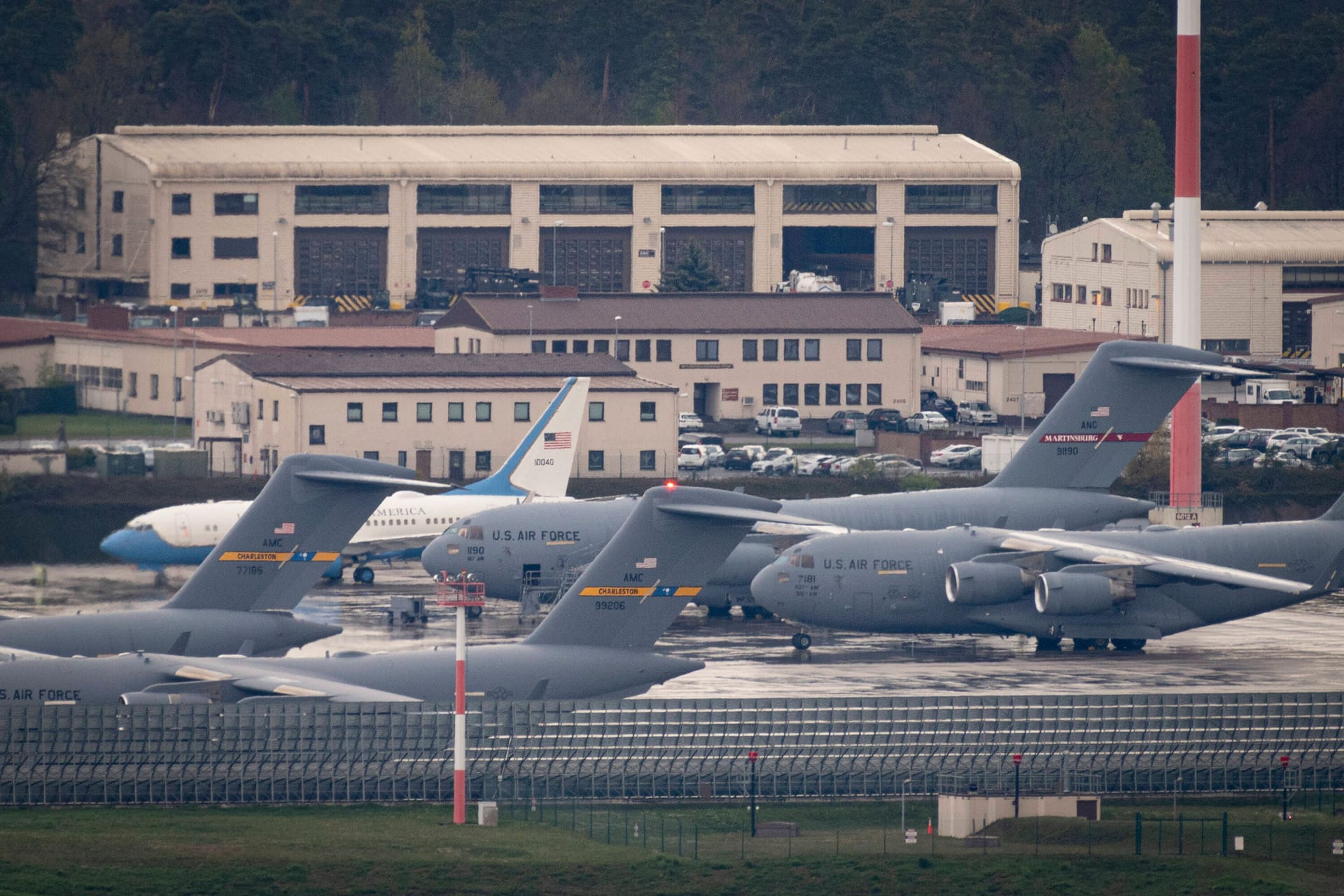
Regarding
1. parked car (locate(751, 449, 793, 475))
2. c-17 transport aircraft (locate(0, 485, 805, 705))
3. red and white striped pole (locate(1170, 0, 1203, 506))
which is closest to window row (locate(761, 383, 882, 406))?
parked car (locate(751, 449, 793, 475))

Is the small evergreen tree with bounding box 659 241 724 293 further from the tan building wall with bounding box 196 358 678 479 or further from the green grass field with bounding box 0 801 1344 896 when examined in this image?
the green grass field with bounding box 0 801 1344 896

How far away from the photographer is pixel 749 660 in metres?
72.2

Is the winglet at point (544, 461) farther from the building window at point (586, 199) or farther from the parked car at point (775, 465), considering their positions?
the building window at point (586, 199)

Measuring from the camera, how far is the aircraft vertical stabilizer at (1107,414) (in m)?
81.0

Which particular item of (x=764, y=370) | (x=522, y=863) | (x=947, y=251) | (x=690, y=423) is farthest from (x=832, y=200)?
(x=522, y=863)

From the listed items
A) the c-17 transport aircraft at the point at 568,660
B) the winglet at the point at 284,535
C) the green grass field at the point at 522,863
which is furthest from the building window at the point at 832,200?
the green grass field at the point at 522,863

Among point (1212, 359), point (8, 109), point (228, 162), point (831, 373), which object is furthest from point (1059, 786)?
point (8, 109)

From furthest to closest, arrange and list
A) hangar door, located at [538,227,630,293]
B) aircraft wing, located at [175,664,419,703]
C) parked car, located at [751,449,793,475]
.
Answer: hangar door, located at [538,227,630,293] → parked car, located at [751,449,793,475] → aircraft wing, located at [175,664,419,703]

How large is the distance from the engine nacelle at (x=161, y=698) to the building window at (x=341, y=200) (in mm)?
109489

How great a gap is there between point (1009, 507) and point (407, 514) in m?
23.4

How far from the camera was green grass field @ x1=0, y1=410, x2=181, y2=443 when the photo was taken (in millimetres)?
120688

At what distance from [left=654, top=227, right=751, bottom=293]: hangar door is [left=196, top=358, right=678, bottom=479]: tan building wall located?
50.6m

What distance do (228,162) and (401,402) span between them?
177 ft

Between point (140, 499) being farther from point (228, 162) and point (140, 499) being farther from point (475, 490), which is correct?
point (228, 162)
